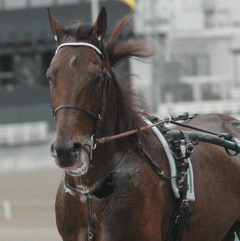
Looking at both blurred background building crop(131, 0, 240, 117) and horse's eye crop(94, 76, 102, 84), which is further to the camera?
blurred background building crop(131, 0, 240, 117)

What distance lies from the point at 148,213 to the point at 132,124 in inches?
25.0

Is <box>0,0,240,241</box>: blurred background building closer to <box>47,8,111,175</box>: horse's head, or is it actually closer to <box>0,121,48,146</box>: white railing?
<box>0,121,48,146</box>: white railing

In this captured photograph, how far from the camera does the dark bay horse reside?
8.46 feet

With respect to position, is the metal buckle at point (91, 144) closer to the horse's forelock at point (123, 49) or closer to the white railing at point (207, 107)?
the horse's forelock at point (123, 49)

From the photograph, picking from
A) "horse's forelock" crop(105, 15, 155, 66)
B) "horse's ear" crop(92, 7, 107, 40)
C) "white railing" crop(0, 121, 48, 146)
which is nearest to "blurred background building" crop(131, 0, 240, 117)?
"white railing" crop(0, 121, 48, 146)

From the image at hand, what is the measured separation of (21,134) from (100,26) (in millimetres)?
17722

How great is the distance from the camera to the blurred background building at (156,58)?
20797mm

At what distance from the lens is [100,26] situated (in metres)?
2.85

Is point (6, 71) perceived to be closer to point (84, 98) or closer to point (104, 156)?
point (104, 156)

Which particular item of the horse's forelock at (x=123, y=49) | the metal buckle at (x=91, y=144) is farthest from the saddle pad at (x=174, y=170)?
the metal buckle at (x=91, y=144)

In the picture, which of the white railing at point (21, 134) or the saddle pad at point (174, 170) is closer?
the saddle pad at point (174, 170)

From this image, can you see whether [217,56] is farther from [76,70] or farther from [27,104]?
[76,70]

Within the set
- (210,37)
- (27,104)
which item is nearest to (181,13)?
(210,37)

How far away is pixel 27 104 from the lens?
80.6 ft
